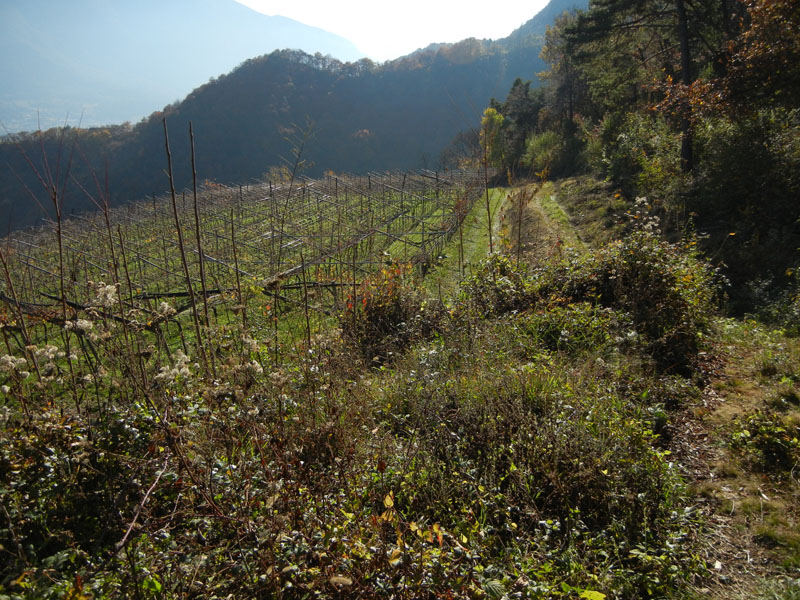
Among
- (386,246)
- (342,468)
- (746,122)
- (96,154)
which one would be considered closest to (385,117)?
(96,154)

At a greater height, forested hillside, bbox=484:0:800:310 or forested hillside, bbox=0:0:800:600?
forested hillside, bbox=484:0:800:310

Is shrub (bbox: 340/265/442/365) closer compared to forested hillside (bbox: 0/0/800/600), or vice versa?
forested hillside (bbox: 0/0/800/600)

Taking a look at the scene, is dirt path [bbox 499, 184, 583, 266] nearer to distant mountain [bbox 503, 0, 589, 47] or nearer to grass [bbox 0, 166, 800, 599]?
grass [bbox 0, 166, 800, 599]

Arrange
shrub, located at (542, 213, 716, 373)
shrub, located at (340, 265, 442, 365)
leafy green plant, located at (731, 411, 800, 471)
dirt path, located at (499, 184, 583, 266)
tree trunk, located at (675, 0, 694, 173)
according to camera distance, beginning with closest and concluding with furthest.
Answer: leafy green plant, located at (731, 411, 800, 471) < shrub, located at (542, 213, 716, 373) < shrub, located at (340, 265, 442, 365) < dirt path, located at (499, 184, 583, 266) < tree trunk, located at (675, 0, 694, 173)

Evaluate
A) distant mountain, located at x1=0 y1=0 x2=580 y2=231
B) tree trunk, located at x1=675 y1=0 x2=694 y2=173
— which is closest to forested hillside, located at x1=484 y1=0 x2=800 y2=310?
tree trunk, located at x1=675 y1=0 x2=694 y2=173

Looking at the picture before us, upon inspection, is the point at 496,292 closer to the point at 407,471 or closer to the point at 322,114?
the point at 407,471

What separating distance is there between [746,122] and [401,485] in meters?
10.6

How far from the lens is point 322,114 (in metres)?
73.2

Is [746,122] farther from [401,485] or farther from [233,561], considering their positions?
[233,561]

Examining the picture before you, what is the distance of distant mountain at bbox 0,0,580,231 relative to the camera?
61844 millimetres

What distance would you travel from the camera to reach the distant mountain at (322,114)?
61844mm

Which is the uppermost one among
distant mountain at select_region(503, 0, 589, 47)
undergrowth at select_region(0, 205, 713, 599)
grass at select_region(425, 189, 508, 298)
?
distant mountain at select_region(503, 0, 589, 47)

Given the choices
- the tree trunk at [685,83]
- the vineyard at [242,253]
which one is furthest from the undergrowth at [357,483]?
the tree trunk at [685,83]

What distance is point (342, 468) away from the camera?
3.00 meters
